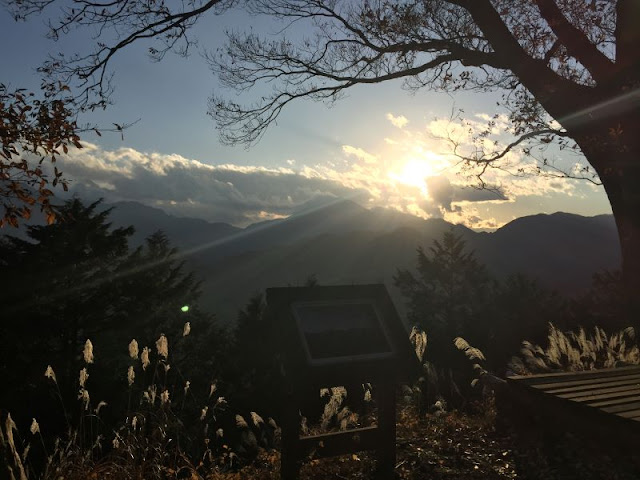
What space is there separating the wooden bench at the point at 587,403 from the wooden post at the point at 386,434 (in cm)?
182

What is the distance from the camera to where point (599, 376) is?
5.68 m

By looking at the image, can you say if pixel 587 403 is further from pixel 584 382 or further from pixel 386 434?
pixel 386 434

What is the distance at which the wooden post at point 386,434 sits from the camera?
4.40 meters

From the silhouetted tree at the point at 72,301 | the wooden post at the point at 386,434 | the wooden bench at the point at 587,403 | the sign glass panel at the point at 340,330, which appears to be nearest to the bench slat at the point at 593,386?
the wooden bench at the point at 587,403

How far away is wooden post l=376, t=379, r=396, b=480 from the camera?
14.4ft

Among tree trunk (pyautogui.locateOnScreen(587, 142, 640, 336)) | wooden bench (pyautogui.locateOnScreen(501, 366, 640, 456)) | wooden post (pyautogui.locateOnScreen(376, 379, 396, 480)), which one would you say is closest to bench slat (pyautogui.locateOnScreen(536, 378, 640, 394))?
wooden bench (pyautogui.locateOnScreen(501, 366, 640, 456))

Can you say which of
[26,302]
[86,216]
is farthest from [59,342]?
[86,216]

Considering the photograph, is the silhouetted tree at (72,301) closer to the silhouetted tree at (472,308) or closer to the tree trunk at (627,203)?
the silhouetted tree at (472,308)

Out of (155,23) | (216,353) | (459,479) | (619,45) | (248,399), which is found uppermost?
(155,23)

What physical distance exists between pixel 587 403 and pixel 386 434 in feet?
6.48

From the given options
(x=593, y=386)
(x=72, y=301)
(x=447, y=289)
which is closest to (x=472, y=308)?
(x=447, y=289)

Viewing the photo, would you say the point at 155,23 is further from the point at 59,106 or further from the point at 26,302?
the point at 26,302

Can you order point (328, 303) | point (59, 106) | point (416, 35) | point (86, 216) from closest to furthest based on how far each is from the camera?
point (59, 106)
point (328, 303)
point (416, 35)
point (86, 216)

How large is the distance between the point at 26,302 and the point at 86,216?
5.04m
